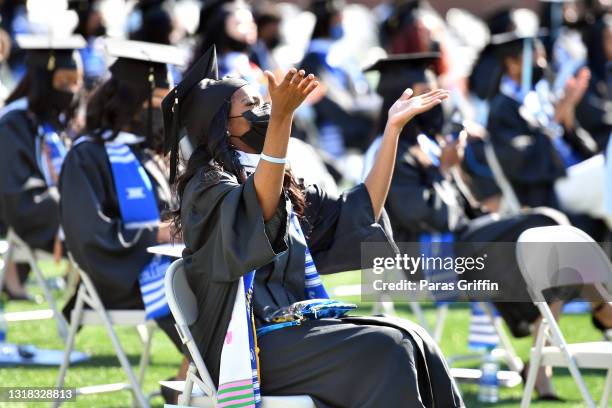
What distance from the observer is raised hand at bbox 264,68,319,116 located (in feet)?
12.5

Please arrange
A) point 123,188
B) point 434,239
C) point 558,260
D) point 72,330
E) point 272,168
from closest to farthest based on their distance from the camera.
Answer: point 272,168, point 558,260, point 72,330, point 123,188, point 434,239

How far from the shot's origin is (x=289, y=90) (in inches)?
151

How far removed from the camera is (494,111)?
29.7 ft

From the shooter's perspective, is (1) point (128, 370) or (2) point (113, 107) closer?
(1) point (128, 370)

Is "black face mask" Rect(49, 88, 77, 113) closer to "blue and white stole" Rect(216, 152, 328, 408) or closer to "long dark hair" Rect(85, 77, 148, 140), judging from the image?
"long dark hair" Rect(85, 77, 148, 140)

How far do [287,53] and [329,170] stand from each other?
234 inches

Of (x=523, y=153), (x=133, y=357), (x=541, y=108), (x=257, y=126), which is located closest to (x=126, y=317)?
(x=257, y=126)

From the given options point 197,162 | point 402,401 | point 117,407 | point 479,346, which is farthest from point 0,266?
point 402,401

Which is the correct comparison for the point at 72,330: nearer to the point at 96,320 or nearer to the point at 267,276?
the point at 96,320

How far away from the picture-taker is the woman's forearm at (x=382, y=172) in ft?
15.1

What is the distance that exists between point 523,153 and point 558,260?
398 centimetres

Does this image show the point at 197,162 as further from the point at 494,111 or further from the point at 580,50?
the point at 580,50

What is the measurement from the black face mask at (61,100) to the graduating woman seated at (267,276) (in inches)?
112

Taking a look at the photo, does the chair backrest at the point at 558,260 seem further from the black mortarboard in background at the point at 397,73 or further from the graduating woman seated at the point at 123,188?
the black mortarboard in background at the point at 397,73
